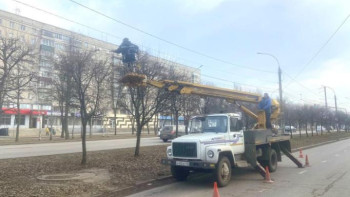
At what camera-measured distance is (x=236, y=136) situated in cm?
1057

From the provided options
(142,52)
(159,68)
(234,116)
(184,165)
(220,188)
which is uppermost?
(142,52)

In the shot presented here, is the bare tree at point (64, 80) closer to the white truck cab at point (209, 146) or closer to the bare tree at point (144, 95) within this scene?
the bare tree at point (144, 95)

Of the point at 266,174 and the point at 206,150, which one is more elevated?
the point at 206,150

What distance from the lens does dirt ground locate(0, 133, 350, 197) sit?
324 inches

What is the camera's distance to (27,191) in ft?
26.4

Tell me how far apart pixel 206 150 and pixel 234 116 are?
216 cm

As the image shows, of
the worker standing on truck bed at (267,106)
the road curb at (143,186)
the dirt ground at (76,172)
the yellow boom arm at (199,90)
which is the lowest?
the road curb at (143,186)

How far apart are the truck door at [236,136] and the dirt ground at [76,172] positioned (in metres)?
2.90

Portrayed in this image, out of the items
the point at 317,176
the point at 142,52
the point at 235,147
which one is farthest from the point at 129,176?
the point at 142,52

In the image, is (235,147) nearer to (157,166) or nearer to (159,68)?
(157,166)

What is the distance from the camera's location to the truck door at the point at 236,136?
33.9ft

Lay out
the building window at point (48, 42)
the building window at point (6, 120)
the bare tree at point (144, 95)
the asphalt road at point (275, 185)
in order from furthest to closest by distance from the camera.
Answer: the building window at point (48, 42) < the building window at point (6, 120) < the bare tree at point (144, 95) < the asphalt road at point (275, 185)

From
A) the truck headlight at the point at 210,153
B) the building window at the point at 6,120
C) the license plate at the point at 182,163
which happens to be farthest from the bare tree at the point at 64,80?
the building window at the point at 6,120

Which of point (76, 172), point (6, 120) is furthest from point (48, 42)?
point (76, 172)
